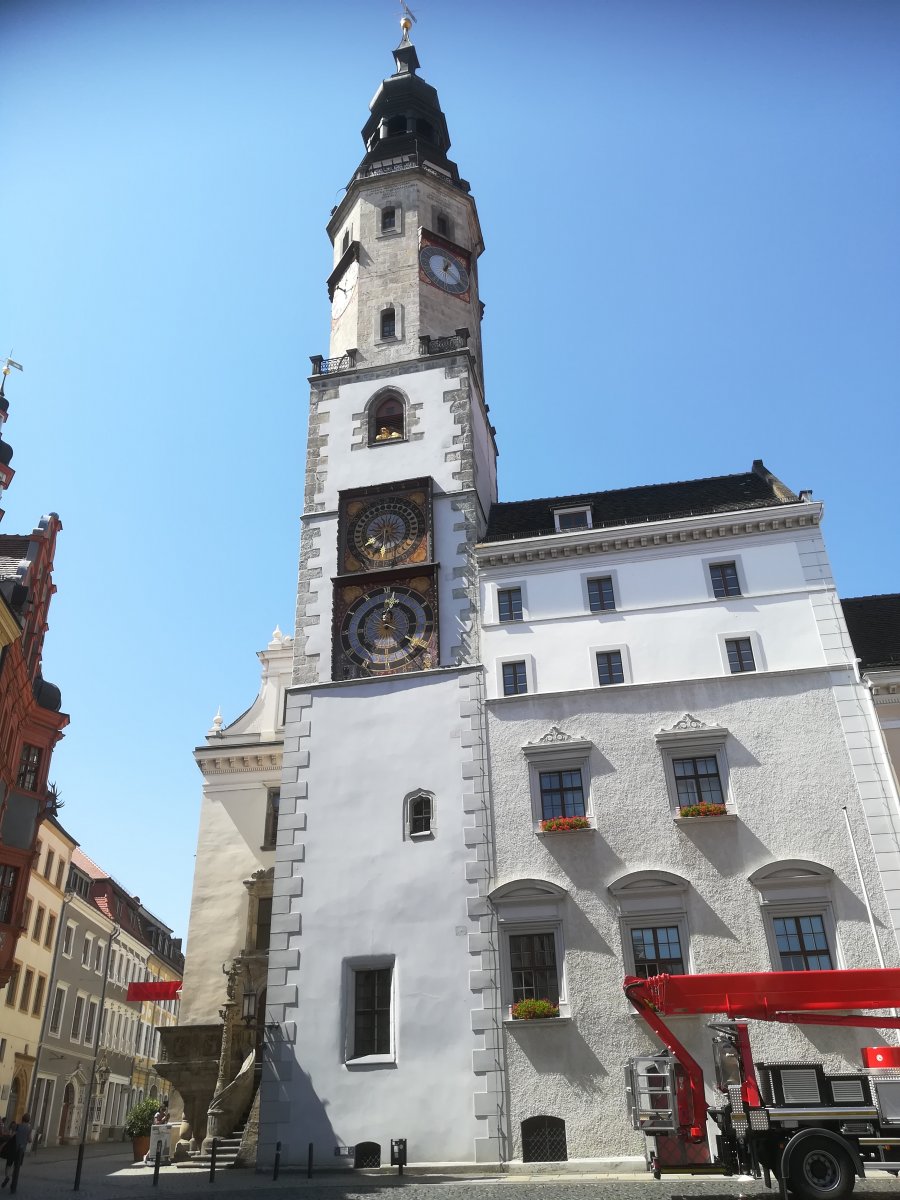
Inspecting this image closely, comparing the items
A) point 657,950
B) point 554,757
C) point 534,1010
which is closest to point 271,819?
point 554,757

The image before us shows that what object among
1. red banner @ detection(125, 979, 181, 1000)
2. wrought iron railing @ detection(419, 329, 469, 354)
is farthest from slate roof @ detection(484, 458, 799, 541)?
red banner @ detection(125, 979, 181, 1000)

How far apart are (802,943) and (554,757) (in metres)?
7.42

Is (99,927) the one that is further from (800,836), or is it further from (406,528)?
(800,836)

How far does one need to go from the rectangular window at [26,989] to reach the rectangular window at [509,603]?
30.2m

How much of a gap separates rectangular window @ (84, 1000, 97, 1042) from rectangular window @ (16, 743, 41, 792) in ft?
86.2

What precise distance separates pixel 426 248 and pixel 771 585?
18.9 m

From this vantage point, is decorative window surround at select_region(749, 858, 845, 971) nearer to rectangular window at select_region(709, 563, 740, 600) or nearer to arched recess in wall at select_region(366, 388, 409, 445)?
rectangular window at select_region(709, 563, 740, 600)

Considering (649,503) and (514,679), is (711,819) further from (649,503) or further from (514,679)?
(649,503)

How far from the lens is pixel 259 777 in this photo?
3359 cm

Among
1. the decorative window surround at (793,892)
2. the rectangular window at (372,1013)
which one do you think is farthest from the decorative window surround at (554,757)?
the rectangular window at (372,1013)

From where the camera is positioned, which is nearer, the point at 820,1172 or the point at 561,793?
the point at 820,1172

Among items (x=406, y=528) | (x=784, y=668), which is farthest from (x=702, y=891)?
(x=406, y=528)

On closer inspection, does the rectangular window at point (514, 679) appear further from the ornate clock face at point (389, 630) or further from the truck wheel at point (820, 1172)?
the truck wheel at point (820, 1172)

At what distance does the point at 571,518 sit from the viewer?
1208 inches
